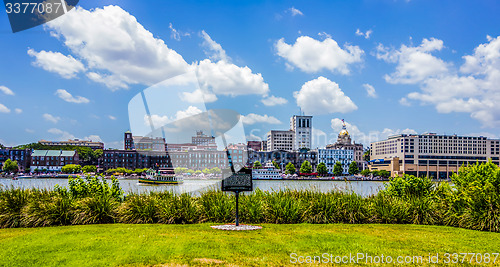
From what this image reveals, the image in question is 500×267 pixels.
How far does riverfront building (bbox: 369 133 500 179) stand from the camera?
175 m

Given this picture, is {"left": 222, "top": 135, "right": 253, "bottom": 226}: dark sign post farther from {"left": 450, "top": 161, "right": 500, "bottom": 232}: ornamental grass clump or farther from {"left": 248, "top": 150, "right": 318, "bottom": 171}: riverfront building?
{"left": 248, "top": 150, "right": 318, "bottom": 171}: riverfront building

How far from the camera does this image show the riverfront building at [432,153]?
17475cm

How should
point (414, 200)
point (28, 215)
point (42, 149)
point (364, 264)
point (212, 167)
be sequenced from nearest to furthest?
1. point (364, 264)
2. point (28, 215)
3. point (414, 200)
4. point (212, 167)
5. point (42, 149)

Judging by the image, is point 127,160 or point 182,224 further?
point 127,160

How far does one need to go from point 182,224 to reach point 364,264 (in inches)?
288

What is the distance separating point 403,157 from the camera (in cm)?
17638

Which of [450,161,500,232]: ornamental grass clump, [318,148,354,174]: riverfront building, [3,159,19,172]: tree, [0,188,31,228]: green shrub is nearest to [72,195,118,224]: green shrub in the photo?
[0,188,31,228]: green shrub

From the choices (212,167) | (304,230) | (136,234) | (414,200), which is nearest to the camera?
(136,234)

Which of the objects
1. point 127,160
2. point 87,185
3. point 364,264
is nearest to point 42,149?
point 127,160

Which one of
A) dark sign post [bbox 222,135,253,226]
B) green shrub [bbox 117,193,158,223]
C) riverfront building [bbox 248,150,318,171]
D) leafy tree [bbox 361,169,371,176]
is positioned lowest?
leafy tree [bbox 361,169,371,176]

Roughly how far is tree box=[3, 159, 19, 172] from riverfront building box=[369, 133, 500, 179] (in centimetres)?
Answer: 15150

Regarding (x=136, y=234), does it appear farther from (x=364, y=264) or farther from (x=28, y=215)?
(x=364, y=264)

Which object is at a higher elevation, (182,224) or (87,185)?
(87,185)

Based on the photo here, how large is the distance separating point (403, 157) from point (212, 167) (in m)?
96.4
